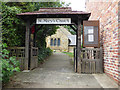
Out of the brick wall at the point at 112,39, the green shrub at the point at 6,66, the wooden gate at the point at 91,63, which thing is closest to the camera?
the green shrub at the point at 6,66

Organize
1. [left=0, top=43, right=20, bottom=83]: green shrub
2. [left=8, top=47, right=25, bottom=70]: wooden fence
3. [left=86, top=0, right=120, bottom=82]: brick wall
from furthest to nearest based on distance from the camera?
[left=8, top=47, right=25, bottom=70]: wooden fence, [left=86, top=0, right=120, bottom=82]: brick wall, [left=0, top=43, right=20, bottom=83]: green shrub

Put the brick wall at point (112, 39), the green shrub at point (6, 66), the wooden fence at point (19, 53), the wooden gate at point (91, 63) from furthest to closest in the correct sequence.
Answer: the wooden fence at point (19, 53), the wooden gate at point (91, 63), the brick wall at point (112, 39), the green shrub at point (6, 66)

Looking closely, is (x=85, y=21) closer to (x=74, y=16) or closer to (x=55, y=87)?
(x=74, y=16)

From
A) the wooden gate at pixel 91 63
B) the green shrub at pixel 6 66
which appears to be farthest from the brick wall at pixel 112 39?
the green shrub at pixel 6 66

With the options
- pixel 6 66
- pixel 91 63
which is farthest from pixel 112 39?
pixel 6 66

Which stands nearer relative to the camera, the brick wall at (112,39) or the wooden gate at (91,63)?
the brick wall at (112,39)

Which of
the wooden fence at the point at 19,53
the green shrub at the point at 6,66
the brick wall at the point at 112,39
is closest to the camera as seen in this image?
the green shrub at the point at 6,66

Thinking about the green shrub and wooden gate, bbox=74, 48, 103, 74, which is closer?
the green shrub

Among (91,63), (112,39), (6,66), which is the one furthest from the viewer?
(91,63)

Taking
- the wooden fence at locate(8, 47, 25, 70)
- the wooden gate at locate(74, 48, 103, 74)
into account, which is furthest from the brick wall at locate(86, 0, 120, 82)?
Answer: the wooden fence at locate(8, 47, 25, 70)

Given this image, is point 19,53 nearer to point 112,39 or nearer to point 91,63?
point 91,63

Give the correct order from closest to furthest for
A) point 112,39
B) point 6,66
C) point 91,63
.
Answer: point 6,66, point 112,39, point 91,63

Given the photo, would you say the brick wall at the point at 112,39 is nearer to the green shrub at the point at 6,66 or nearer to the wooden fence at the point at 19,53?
the green shrub at the point at 6,66

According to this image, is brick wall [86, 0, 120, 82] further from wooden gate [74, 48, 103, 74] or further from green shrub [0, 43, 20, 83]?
green shrub [0, 43, 20, 83]
